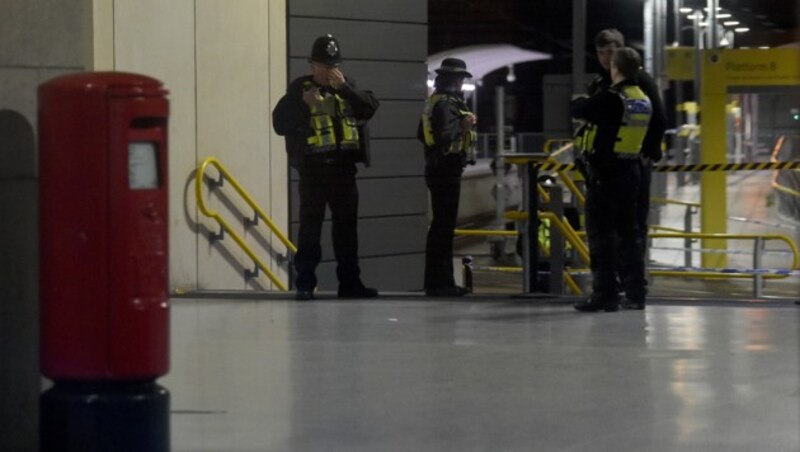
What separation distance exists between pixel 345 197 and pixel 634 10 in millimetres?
17548

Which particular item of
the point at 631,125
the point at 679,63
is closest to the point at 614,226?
the point at 631,125

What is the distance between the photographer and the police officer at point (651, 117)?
9719mm

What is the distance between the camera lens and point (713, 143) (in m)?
18.7

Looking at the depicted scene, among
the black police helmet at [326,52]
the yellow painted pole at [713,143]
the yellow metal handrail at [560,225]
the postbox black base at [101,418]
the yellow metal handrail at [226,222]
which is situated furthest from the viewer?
the yellow painted pole at [713,143]

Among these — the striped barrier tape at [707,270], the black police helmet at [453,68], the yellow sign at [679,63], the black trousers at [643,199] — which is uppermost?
the yellow sign at [679,63]

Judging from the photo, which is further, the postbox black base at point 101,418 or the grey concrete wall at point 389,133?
the grey concrete wall at point 389,133

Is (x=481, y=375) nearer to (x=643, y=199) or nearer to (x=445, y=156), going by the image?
(x=643, y=199)

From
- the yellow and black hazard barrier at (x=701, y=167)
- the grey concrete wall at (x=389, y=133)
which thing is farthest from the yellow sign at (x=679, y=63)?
the yellow and black hazard barrier at (x=701, y=167)

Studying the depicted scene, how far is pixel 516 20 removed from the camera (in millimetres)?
21656

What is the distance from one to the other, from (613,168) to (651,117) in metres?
0.45

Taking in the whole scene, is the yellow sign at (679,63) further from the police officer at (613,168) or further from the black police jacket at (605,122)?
the black police jacket at (605,122)

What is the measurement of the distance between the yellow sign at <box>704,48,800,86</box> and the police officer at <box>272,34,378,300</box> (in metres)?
8.65

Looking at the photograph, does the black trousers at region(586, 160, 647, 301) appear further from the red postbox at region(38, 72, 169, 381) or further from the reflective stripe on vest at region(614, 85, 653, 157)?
the red postbox at region(38, 72, 169, 381)

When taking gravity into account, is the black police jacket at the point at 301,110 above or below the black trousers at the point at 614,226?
above
